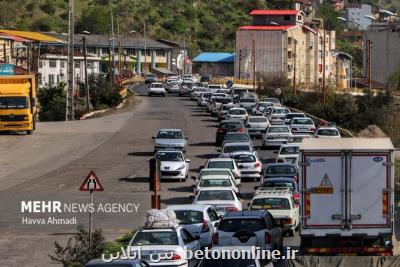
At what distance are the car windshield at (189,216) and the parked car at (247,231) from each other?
163 centimetres

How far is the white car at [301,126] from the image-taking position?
2408 inches

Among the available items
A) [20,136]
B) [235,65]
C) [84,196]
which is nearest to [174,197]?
[84,196]

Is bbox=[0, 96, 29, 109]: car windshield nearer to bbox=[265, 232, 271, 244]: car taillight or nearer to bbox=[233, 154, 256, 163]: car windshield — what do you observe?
bbox=[233, 154, 256, 163]: car windshield

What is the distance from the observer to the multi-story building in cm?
14525

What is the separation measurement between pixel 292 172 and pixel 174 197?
4.27 metres

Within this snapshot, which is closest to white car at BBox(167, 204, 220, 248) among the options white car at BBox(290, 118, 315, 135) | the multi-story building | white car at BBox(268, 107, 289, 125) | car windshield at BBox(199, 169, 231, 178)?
car windshield at BBox(199, 169, 231, 178)

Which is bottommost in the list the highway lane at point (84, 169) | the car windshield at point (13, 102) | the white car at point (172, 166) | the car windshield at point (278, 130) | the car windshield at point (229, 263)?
the highway lane at point (84, 169)

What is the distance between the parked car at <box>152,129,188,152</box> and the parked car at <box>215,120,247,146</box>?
13.3 ft

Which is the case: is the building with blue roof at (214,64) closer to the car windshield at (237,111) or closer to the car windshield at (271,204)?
the car windshield at (237,111)

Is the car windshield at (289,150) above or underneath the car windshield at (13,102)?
underneath

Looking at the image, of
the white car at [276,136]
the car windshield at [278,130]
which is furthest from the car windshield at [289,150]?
the car windshield at [278,130]

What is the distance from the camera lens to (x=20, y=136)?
205ft

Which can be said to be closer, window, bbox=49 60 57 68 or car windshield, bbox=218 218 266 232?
car windshield, bbox=218 218 266 232

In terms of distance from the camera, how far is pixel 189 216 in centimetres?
2756
